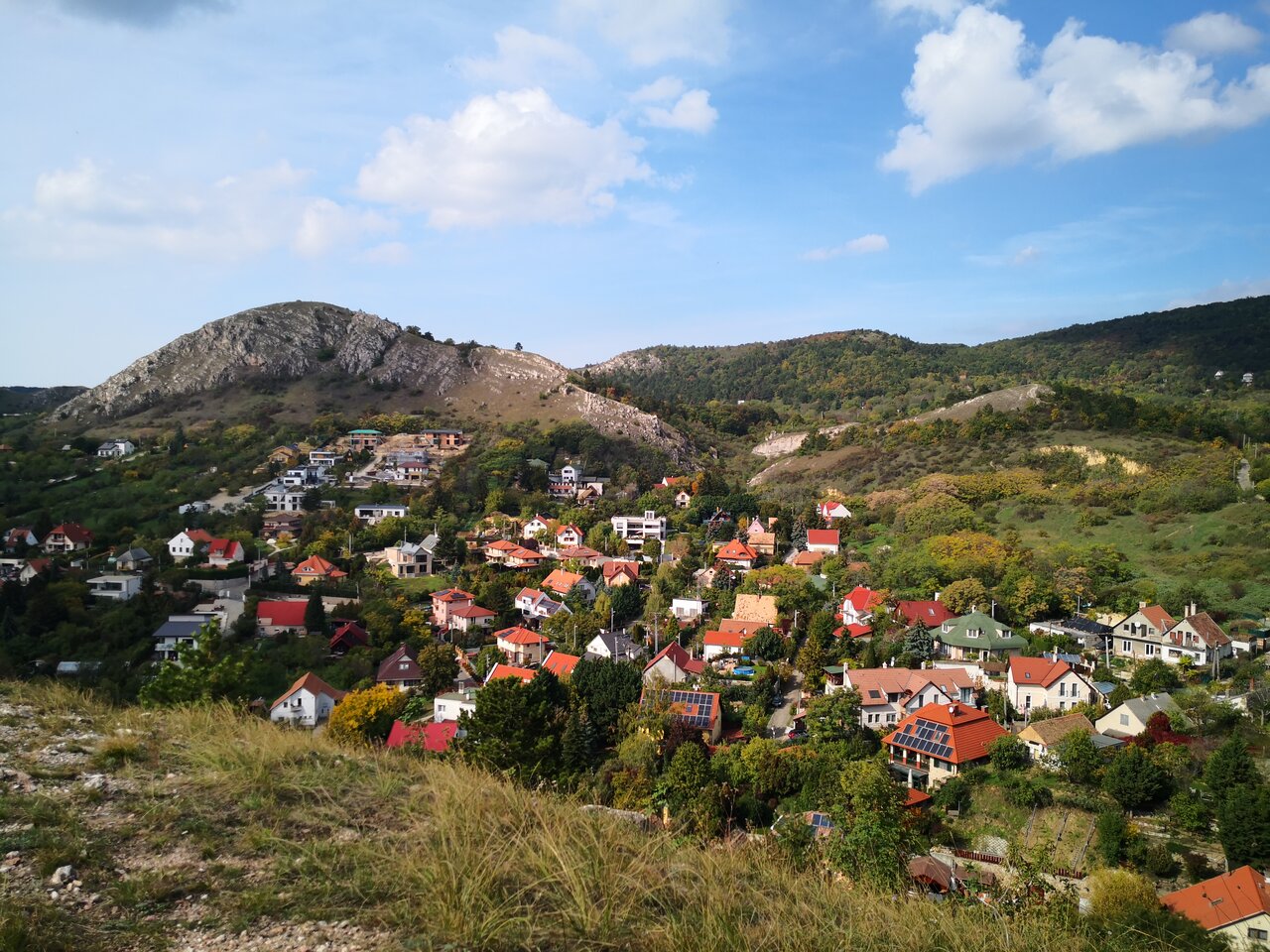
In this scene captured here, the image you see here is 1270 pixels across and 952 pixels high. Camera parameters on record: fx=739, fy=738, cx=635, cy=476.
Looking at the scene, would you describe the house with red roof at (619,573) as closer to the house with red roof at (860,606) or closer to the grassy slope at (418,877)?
the house with red roof at (860,606)

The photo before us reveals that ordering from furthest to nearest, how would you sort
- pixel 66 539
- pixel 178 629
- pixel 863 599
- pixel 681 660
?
pixel 66 539
pixel 863 599
pixel 178 629
pixel 681 660

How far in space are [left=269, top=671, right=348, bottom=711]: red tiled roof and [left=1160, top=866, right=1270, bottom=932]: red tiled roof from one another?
579 inches

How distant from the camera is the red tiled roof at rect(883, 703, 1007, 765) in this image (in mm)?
13391

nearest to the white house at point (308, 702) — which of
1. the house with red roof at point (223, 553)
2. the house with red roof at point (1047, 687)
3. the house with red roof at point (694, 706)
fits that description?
the house with red roof at point (694, 706)

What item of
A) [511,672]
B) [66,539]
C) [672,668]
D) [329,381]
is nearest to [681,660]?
[672,668]

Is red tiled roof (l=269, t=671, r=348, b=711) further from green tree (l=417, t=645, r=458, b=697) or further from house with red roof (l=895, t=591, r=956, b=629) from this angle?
house with red roof (l=895, t=591, r=956, b=629)

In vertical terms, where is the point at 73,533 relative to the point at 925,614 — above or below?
above

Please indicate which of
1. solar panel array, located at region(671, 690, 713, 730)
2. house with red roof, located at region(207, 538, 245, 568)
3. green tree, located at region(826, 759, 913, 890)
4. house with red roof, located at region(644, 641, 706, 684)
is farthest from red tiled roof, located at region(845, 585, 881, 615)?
house with red roof, located at region(207, 538, 245, 568)

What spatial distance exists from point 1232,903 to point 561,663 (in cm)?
1286

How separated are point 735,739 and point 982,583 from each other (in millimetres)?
9894

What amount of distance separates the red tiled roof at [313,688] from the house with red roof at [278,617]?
4.83 metres

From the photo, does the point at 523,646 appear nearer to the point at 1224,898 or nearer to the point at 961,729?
the point at 961,729

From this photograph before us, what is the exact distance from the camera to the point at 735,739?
47.8 feet

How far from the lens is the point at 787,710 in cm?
1620
